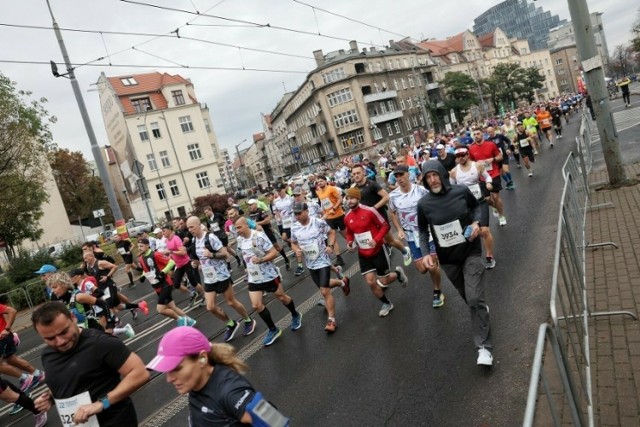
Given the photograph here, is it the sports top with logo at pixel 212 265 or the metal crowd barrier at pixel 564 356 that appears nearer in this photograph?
the metal crowd barrier at pixel 564 356

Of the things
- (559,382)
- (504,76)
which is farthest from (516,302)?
(504,76)

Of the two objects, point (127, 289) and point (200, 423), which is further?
point (127, 289)

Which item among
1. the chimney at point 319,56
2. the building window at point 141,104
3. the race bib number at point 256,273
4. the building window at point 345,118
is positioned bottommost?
the race bib number at point 256,273

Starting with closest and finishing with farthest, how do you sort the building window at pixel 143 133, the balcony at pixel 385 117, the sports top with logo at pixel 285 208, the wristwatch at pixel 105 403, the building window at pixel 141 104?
the wristwatch at pixel 105 403 → the sports top with logo at pixel 285 208 → the building window at pixel 143 133 → the building window at pixel 141 104 → the balcony at pixel 385 117

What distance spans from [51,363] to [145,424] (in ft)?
8.71

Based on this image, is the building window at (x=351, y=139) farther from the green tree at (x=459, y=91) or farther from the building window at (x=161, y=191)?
the building window at (x=161, y=191)

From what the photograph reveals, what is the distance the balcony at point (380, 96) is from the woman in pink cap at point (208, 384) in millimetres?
65972

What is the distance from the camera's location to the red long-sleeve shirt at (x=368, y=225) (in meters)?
6.51

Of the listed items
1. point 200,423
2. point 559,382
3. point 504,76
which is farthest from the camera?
point 504,76

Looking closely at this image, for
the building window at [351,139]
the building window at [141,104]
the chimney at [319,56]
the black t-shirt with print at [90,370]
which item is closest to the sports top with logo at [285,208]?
the black t-shirt with print at [90,370]

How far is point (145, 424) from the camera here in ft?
17.1

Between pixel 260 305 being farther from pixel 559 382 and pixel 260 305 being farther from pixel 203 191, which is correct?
pixel 203 191

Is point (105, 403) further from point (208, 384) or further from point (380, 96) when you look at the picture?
point (380, 96)

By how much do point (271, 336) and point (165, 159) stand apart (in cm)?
4669
